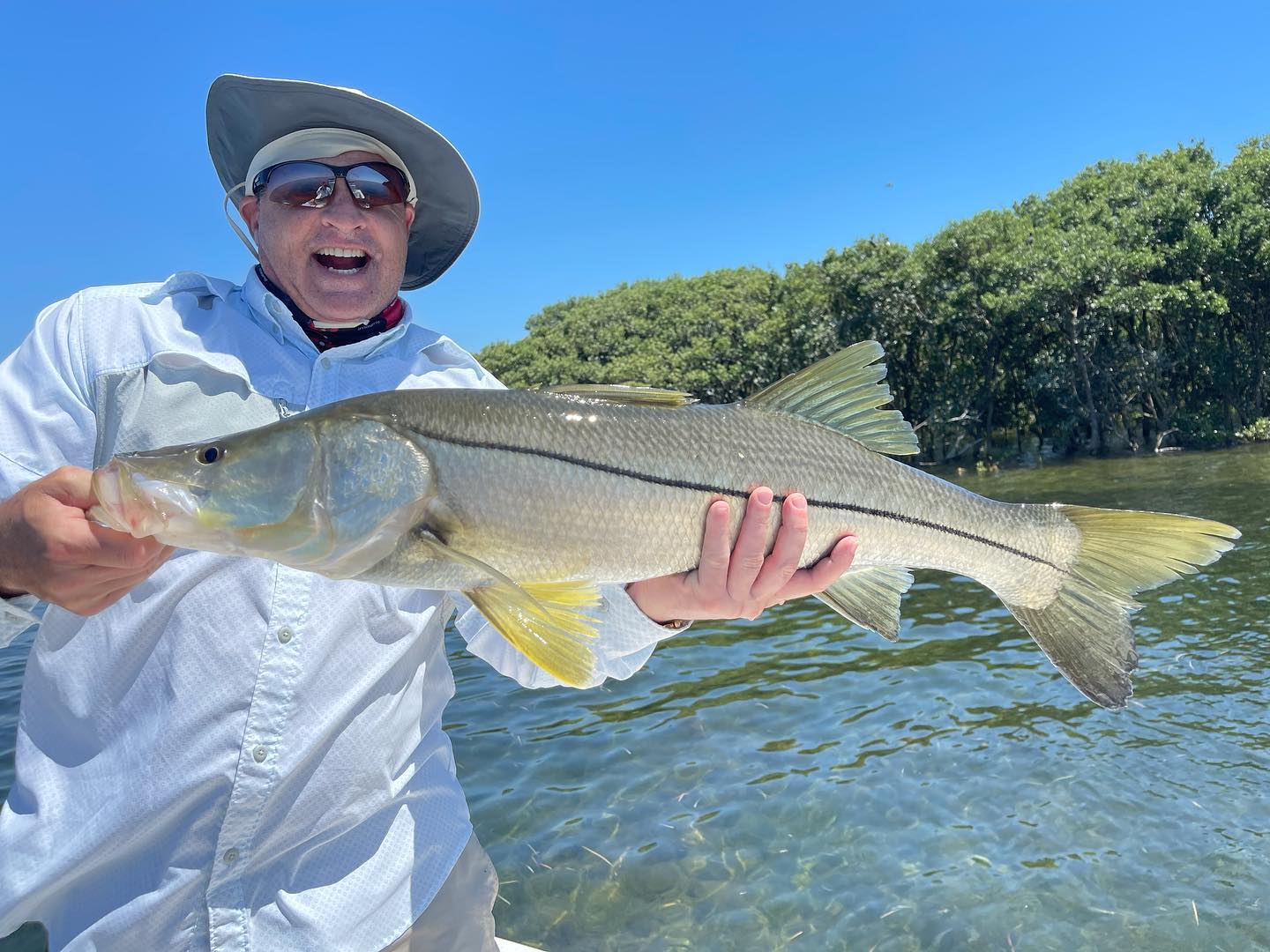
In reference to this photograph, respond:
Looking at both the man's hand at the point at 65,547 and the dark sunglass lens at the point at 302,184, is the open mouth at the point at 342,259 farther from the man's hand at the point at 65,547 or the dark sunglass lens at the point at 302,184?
the man's hand at the point at 65,547

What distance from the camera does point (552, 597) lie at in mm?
2424

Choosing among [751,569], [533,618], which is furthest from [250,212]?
[751,569]

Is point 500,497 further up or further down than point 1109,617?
further up

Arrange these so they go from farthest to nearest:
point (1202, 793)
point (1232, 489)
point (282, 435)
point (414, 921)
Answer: point (1232, 489) → point (1202, 793) → point (414, 921) → point (282, 435)

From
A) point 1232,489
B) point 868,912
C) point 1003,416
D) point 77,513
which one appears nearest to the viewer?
point 77,513

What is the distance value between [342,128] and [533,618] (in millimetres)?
2018

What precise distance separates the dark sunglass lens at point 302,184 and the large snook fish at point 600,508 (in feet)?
3.15

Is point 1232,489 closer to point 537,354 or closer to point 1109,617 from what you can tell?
point 1109,617

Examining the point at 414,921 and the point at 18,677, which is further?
the point at 18,677

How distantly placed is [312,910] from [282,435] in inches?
51.0

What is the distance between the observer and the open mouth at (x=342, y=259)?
9.51 feet

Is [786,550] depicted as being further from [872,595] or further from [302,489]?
[302,489]

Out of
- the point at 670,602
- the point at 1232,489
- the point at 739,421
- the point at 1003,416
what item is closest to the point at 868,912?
the point at 670,602

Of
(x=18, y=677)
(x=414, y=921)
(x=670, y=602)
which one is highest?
(x=670, y=602)
